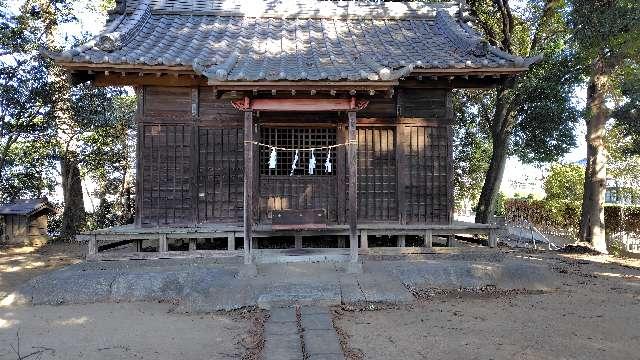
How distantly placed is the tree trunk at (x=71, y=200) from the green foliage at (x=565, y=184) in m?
21.5

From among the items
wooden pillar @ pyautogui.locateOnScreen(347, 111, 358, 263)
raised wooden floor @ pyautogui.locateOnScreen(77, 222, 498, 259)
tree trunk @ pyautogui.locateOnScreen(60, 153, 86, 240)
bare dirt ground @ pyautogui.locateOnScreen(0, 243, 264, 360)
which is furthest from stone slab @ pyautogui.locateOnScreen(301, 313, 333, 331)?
tree trunk @ pyautogui.locateOnScreen(60, 153, 86, 240)

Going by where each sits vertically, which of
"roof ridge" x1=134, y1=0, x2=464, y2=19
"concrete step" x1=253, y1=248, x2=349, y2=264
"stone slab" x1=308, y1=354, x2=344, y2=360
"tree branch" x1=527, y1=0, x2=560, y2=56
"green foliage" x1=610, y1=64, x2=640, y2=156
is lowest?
"stone slab" x1=308, y1=354, x2=344, y2=360

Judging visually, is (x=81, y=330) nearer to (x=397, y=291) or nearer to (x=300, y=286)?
(x=300, y=286)

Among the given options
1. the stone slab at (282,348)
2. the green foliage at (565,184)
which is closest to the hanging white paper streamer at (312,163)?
the stone slab at (282,348)

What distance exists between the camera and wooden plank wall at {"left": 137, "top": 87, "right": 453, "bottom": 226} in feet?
31.1

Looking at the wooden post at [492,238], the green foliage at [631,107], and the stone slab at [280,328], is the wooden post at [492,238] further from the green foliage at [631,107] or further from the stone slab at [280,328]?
the stone slab at [280,328]

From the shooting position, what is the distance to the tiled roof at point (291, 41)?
314 inches

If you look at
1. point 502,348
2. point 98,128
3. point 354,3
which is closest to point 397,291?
point 502,348

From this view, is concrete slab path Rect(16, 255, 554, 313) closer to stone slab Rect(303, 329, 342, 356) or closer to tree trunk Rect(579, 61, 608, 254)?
stone slab Rect(303, 329, 342, 356)

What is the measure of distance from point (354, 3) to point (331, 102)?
5.48 meters

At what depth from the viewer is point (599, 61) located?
12.6 meters

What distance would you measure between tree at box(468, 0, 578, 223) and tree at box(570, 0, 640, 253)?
915mm

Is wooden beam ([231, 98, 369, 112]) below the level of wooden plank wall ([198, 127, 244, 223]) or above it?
above

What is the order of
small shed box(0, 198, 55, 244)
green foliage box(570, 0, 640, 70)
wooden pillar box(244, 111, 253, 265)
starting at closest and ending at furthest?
1. wooden pillar box(244, 111, 253, 265)
2. green foliage box(570, 0, 640, 70)
3. small shed box(0, 198, 55, 244)
